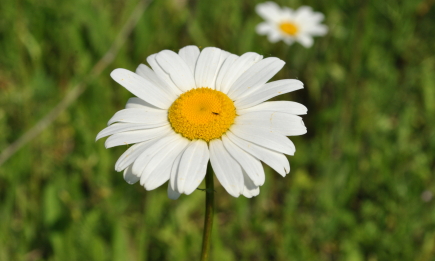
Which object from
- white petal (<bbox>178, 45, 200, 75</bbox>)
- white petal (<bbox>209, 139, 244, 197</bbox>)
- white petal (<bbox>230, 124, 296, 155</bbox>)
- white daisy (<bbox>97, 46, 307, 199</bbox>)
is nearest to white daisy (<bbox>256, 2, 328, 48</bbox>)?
white petal (<bbox>178, 45, 200, 75</bbox>)

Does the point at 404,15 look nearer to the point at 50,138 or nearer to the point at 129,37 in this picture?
the point at 129,37

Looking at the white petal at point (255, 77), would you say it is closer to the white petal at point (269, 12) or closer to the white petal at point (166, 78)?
the white petal at point (166, 78)

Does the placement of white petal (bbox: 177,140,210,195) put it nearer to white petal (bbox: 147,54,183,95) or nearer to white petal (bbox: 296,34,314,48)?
white petal (bbox: 147,54,183,95)

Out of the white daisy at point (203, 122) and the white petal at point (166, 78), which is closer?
the white daisy at point (203, 122)

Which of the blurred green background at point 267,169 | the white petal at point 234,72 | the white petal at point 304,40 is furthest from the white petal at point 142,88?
the white petal at point 304,40

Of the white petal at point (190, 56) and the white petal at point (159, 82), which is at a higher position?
the white petal at point (190, 56)

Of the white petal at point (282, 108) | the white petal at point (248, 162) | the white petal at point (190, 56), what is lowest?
the white petal at point (248, 162)

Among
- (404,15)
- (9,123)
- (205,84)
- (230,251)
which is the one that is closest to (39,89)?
(9,123)
